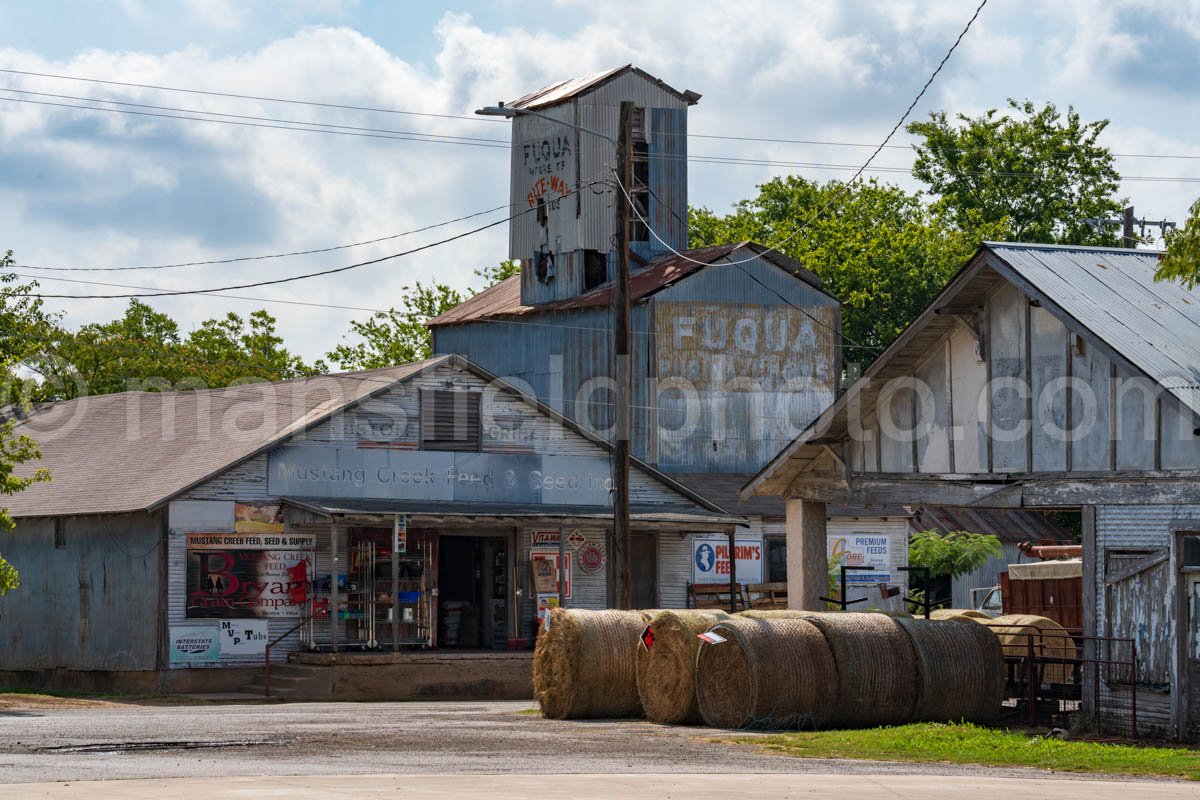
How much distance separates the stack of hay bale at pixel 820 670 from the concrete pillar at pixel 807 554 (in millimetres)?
2863

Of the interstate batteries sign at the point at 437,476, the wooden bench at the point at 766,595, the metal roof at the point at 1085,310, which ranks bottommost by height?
the wooden bench at the point at 766,595

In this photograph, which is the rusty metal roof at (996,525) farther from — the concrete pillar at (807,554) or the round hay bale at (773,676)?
the round hay bale at (773,676)

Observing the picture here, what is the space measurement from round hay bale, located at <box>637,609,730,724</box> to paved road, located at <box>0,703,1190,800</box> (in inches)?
12.1

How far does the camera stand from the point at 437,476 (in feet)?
114

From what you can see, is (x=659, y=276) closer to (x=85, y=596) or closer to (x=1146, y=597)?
(x=85, y=596)

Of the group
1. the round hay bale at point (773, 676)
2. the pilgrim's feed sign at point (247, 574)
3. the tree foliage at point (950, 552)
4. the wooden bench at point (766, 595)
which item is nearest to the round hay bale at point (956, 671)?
the round hay bale at point (773, 676)

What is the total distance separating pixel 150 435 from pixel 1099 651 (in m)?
22.5

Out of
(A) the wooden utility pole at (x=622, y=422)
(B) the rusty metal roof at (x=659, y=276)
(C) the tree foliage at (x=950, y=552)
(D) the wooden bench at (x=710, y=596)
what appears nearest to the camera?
(A) the wooden utility pole at (x=622, y=422)

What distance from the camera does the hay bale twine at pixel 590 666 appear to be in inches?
904

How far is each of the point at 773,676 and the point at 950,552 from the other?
94.0 feet

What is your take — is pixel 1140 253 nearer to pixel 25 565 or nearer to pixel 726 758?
pixel 726 758

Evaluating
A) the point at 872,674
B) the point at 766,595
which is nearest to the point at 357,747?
the point at 872,674

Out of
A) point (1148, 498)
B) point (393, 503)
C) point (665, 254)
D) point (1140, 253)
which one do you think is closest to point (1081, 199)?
point (665, 254)

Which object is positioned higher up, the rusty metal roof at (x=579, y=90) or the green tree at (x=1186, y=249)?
the rusty metal roof at (x=579, y=90)
